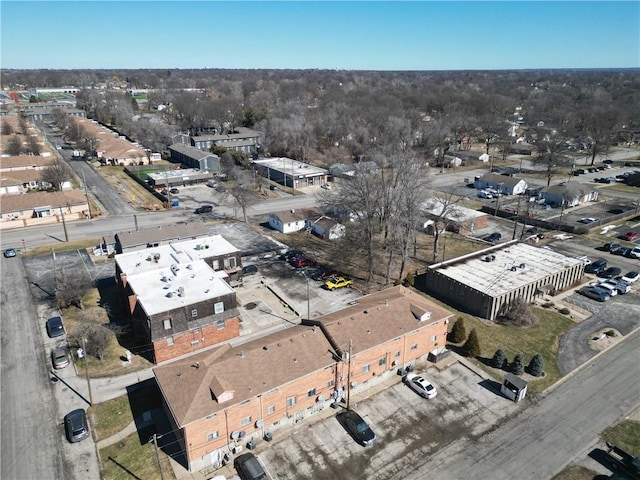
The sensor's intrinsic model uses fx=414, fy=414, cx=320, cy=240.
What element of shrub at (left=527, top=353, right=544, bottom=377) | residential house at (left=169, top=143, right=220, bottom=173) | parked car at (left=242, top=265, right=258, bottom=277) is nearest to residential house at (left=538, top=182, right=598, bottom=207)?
shrub at (left=527, top=353, right=544, bottom=377)

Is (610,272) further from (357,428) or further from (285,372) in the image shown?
(285,372)

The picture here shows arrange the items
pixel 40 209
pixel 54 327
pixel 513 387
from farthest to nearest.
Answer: pixel 40 209 → pixel 54 327 → pixel 513 387

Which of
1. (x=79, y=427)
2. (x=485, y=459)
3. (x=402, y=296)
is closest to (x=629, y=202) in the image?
(x=402, y=296)

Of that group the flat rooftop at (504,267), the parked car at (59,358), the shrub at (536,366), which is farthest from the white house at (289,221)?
the shrub at (536,366)

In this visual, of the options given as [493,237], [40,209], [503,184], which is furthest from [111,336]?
[503,184]

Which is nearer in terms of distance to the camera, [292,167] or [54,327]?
[54,327]

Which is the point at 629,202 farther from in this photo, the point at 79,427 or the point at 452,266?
the point at 79,427

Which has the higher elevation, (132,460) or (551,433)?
(132,460)

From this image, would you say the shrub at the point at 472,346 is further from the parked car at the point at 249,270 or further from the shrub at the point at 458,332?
the parked car at the point at 249,270
